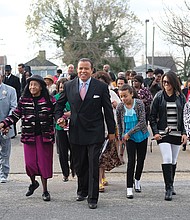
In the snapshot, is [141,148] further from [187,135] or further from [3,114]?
[3,114]

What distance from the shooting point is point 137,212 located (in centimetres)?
602

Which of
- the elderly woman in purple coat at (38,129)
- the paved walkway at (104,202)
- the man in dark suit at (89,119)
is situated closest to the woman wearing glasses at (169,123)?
the paved walkway at (104,202)

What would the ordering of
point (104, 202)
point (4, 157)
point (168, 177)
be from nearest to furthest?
point (104, 202) < point (168, 177) < point (4, 157)

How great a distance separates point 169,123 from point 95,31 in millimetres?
39255

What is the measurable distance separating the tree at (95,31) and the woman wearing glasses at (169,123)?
3751 cm

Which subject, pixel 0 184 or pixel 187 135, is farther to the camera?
pixel 0 184

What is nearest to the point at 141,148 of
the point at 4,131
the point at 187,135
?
the point at 187,135

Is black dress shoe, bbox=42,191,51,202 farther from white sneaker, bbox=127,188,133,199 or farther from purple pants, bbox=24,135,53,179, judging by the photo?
white sneaker, bbox=127,188,133,199

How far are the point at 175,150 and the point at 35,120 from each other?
6.75 ft

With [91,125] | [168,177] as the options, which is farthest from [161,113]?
[91,125]

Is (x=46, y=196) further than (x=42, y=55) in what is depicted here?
No

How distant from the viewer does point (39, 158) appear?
661 centimetres

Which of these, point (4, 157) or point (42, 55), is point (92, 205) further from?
point (42, 55)

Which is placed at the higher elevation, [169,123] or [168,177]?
[169,123]
